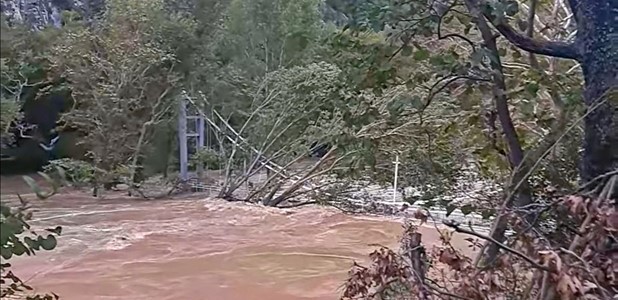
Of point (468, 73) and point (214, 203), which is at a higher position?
point (468, 73)

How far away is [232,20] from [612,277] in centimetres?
799

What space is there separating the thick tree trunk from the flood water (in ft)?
7.60

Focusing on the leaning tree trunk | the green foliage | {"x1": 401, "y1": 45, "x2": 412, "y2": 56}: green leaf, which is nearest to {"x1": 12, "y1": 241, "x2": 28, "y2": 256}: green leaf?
the green foliage

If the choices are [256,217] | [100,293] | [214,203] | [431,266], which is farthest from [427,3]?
[214,203]

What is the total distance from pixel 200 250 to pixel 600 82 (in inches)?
182

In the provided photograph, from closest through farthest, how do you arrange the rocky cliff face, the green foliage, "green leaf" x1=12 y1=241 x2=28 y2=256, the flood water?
the green foliage < "green leaf" x1=12 y1=241 x2=28 y2=256 < the flood water < the rocky cliff face

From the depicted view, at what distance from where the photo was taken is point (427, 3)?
6.58ft

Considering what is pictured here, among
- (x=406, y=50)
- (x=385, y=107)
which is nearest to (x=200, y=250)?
(x=385, y=107)

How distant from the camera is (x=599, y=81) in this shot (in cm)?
158

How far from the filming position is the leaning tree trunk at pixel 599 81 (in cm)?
154

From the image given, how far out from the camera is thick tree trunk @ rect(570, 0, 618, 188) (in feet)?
5.06

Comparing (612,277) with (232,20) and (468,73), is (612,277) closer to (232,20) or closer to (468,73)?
(468,73)

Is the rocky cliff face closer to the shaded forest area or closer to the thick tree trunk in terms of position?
the shaded forest area

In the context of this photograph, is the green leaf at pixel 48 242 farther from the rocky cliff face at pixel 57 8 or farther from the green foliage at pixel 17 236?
the rocky cliff face at pixel 57 8
